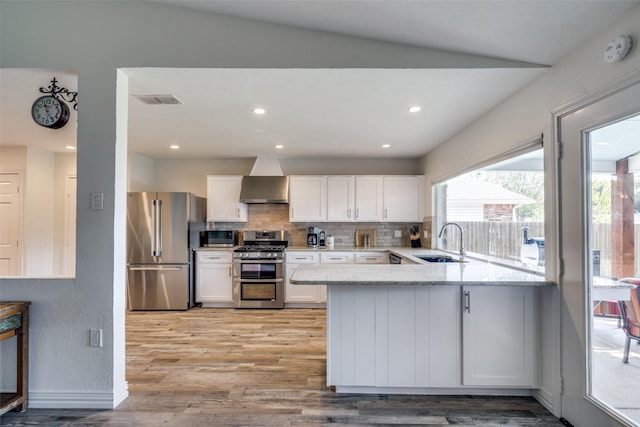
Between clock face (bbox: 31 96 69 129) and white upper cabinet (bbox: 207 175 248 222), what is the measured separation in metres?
2.64

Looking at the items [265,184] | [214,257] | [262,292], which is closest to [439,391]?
[262,292]

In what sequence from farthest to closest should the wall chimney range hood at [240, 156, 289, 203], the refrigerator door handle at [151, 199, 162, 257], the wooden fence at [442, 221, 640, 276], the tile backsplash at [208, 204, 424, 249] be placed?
the tile backsplash at [208, 204, 424, 249] → the wall chimney range hood at [240, 156, 289, 203] → the refrigerator door handle at [151, 199, 162, 257] → the wooden fence at [442, 221, 640, 276]

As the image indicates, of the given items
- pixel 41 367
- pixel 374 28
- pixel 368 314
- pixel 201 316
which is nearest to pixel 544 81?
pixel 374 28

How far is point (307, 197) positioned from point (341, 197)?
1.80 feet

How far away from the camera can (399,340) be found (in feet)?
7.32

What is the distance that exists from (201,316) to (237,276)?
0.72 meters

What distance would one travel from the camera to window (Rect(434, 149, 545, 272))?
2562mm

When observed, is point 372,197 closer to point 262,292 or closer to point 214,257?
point 262,292

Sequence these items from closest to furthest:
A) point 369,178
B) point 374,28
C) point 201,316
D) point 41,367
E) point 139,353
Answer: point 374,28 < point 41,367 < point 139,353 < point 201,316 < point 369,178

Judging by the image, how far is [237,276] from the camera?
182 inches

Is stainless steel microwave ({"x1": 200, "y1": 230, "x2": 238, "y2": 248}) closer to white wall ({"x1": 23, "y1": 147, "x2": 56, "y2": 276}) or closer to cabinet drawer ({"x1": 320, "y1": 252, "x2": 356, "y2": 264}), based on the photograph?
cabinet drawer ({"x1": 320, "y1": 252, "x2": 356, "y2": 264})

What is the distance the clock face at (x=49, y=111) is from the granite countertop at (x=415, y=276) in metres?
2.16

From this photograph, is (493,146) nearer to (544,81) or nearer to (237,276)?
(544,81)

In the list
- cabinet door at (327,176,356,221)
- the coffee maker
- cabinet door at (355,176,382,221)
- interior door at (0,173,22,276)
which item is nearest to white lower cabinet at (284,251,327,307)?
the coffee maker
